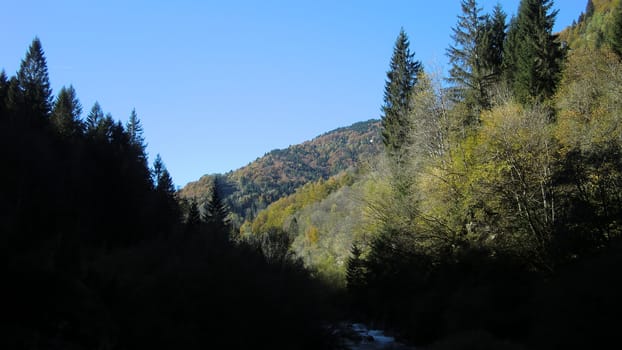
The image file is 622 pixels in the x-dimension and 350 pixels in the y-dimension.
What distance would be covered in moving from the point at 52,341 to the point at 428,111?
25.5 m

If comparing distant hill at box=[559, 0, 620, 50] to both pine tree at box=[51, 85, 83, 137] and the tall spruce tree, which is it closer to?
the tall spruce tree

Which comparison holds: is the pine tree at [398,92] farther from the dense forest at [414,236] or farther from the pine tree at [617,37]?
the pine tree at [617,37]

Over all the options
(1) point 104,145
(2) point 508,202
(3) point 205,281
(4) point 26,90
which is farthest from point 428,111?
(4) point 26,90

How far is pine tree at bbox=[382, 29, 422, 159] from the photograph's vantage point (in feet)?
138

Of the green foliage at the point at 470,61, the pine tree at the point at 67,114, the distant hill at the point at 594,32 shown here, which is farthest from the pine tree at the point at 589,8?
the pine tree at the point at 67,114

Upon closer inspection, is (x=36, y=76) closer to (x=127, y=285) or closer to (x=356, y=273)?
(x=356, y=273)

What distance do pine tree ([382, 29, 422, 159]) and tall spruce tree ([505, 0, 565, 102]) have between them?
9.16 m

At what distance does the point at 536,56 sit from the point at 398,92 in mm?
12151

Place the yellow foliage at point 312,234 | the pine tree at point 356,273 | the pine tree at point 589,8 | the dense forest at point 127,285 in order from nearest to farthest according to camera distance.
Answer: the dense forest at point 127,285, the pine tree at point 356,273, the yellow foliage at point 312,234, the pine tree at point 589,8

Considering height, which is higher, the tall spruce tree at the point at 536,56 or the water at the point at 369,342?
the tall spruce tree at the point at 536,56

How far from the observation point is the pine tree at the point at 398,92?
42.2m

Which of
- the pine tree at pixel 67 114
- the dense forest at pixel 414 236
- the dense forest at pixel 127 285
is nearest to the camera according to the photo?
the dense forest at pixel 127 285

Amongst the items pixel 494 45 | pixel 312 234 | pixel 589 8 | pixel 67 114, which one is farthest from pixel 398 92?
pixel 589 8

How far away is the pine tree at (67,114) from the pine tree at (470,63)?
38.7m
